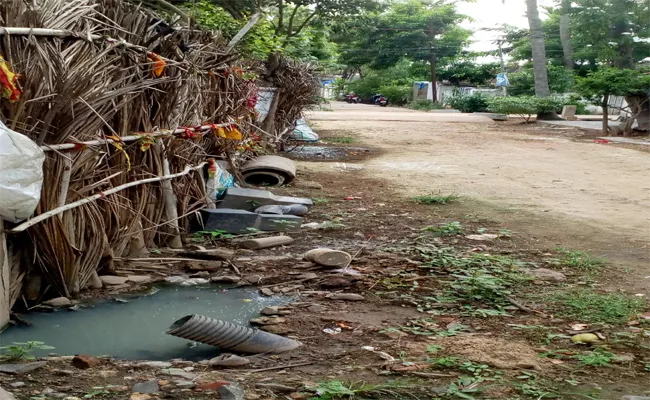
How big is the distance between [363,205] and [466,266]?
2.96 metres

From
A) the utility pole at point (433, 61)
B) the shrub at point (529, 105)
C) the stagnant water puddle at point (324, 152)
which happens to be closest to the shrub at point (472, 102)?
the utility pole at point (433, 61)

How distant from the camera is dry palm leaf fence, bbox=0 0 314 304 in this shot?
3.93 meters

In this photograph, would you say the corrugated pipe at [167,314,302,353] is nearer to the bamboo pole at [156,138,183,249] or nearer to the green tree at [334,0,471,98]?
the bamboo pole at [156,138,183,249]

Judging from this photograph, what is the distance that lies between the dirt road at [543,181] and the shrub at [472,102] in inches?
628

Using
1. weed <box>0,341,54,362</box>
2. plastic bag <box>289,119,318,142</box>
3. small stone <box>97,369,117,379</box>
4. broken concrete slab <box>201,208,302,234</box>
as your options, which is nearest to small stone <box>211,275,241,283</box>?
broken concrete slab <box>201,208,302,234</box>

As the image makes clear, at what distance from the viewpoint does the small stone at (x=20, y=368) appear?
10.2ft

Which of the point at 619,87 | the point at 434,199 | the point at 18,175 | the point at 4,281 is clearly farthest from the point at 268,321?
the point at 619,87

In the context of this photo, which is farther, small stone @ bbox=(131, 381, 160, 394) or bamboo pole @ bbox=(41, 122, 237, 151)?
bamboo pole @ bbox=(41, 122, 237, 151)

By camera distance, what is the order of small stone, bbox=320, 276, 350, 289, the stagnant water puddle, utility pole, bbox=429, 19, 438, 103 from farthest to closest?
utility pole, bbox=429, 19, 438, 103
the stagnant water puddle
small stone, bbox=320, 276, 350, 289

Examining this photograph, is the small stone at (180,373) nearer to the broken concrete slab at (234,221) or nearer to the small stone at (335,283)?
the small stone at (335,283)

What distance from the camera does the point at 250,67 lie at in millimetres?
9594

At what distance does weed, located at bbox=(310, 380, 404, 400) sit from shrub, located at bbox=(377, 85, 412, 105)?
46.5 m

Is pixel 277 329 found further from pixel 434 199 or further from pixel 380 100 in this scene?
pixel 380 100

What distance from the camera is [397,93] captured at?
48938 millimetres
